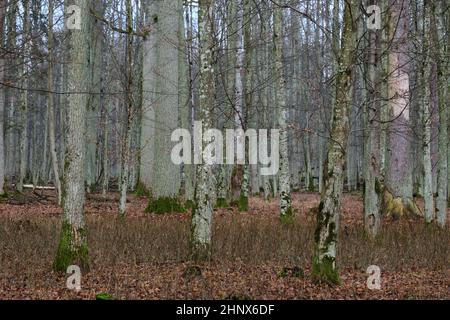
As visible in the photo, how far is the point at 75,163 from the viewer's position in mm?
6762

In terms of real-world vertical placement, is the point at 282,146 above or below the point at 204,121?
below

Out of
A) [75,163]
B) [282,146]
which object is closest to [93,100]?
[282,146]

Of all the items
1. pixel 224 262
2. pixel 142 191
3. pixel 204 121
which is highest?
pixel 204 121

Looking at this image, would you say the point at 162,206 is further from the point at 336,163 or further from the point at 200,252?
the point at 336,163

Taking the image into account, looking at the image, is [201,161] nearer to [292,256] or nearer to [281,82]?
[292,256]

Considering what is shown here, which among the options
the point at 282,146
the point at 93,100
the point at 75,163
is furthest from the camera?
the point at 93,100

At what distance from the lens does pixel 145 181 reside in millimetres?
17406

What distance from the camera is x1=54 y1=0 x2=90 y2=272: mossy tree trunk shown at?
267 inches

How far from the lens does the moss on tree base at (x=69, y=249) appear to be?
6.85 meters

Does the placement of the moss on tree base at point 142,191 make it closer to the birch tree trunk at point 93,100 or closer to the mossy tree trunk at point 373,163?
the birch tree trunk at point 93,100

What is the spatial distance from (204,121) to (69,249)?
8.80 feet
